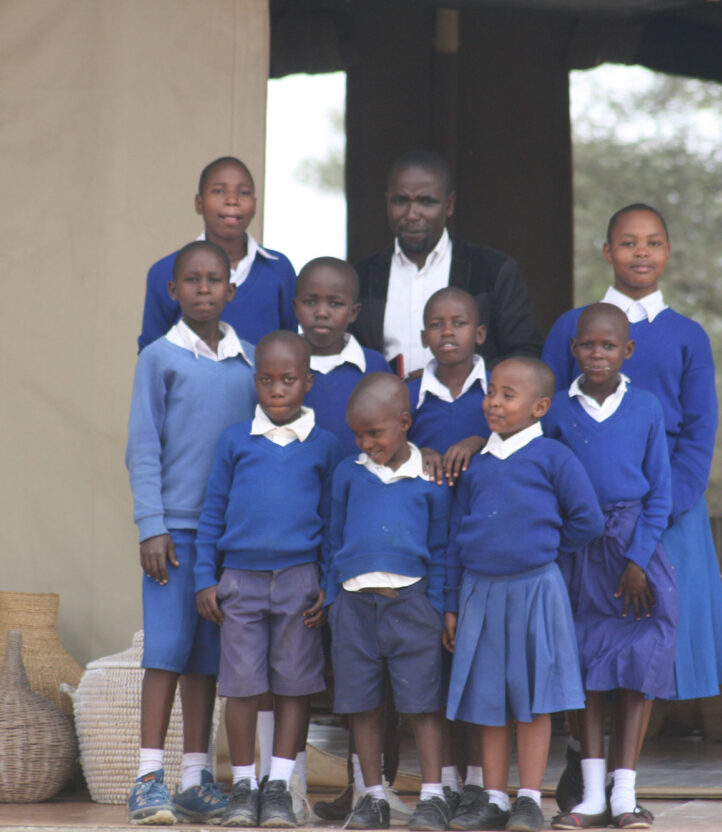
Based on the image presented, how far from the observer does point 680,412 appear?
363 centimetres

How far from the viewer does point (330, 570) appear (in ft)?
11.4

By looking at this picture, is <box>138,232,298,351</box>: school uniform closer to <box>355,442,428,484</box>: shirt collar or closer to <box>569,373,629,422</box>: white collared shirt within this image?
<box>355,442,428,484</box>: shirt collar

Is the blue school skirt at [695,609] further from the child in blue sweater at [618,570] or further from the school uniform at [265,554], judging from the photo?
the school uniform at [265,554]

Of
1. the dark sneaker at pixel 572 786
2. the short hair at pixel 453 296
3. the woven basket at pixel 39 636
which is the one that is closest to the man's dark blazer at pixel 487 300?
the short hair at pixel 453 296

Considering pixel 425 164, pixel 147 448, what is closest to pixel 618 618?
pixel 147 448

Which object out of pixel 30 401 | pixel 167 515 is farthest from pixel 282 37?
pixel 167 515

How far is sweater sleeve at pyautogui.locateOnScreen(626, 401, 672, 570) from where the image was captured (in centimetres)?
338

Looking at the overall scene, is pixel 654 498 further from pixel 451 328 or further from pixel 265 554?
pixel 265 554

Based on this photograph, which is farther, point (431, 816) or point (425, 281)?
point (425, 281)

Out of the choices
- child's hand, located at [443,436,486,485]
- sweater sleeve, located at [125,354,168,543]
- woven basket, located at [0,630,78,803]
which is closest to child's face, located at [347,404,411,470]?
child's hand, located at [443,436,486,485]

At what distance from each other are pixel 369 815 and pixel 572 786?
0.58 m

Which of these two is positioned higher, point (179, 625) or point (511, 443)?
point (511, 443)

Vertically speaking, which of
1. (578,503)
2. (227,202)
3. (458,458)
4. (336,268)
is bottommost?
(578,503)

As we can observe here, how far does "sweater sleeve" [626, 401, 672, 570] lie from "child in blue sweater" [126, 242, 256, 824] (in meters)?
1.07
